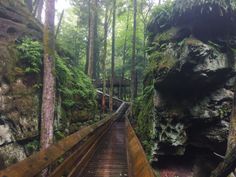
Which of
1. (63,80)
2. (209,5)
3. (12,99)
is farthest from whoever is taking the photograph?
(63,80)

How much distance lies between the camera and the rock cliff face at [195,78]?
9.70 meters

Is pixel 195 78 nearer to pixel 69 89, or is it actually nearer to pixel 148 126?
pixel 148 126

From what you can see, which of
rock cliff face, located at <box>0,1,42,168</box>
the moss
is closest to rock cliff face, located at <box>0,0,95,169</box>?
rock cliff face, located at <box>0,1,42,168</box>

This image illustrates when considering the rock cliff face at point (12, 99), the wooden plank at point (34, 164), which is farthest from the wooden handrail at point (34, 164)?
the rock cliff face at point (12, 99)

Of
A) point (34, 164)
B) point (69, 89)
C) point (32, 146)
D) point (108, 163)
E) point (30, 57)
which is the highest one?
point (30, 57)

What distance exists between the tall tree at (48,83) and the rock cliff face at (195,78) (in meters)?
4.43

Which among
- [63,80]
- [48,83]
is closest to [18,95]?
[48,83]

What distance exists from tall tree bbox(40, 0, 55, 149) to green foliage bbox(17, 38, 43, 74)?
2.11 feet

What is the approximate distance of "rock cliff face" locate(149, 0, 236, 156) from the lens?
970cm

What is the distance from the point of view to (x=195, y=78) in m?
9.89

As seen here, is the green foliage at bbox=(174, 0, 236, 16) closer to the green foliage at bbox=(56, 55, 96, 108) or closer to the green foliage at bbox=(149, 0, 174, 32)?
the green foliage at bbox=(149, 0, 174, 32)

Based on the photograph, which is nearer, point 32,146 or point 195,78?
point 32,146

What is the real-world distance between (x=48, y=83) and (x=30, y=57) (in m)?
1.38

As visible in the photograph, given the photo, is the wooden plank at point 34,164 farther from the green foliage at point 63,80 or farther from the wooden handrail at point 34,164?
the green foliage at point 63,80
